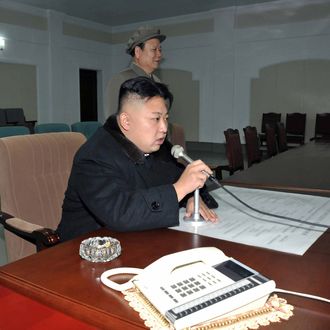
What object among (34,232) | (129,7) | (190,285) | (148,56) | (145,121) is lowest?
(34,232)

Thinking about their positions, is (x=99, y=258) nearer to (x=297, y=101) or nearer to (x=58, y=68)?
(x=297, y=101)

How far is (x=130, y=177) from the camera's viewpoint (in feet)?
4.12

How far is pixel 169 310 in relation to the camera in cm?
62

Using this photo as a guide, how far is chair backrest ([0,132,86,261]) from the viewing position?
5.02ft

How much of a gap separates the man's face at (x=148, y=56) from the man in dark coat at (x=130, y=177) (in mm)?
1278

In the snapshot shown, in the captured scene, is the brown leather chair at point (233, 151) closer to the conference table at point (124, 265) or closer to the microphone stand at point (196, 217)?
the microphone stand at point (196, 217)

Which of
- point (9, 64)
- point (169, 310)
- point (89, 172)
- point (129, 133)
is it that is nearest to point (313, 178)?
point (129, 133)

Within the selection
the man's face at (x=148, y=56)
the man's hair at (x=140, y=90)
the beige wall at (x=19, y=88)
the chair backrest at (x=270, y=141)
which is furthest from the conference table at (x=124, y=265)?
the beige wall at (x=19, y=88)

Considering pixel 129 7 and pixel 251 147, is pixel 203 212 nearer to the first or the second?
pixel 251 147

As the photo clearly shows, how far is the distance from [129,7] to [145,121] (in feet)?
22.9

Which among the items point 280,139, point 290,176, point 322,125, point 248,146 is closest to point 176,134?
point 248,146

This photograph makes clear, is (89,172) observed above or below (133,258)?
above

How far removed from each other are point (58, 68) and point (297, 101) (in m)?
4.82

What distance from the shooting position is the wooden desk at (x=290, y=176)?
1698 millimetres
